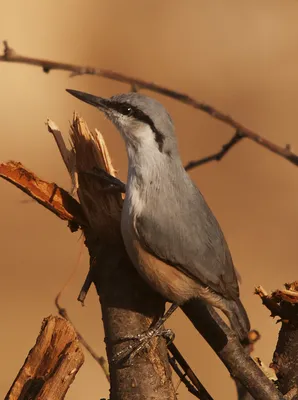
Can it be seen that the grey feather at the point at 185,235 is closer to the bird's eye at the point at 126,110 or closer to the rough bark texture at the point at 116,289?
the rough bark texture at the point at 116,289

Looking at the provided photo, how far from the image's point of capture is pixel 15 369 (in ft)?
24.9

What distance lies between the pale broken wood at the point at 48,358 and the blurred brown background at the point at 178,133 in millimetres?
3766

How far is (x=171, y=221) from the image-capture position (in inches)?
168

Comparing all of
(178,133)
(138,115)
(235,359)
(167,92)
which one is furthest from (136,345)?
(178,133)

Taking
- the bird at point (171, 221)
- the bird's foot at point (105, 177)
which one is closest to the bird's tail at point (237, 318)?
the bird at point (171, 221)

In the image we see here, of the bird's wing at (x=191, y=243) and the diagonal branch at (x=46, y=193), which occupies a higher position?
the diagonal branch at (x=46, y=193)

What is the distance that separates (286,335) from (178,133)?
7557mm

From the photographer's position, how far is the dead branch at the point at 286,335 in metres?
3.68

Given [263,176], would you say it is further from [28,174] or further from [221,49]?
[28,174]

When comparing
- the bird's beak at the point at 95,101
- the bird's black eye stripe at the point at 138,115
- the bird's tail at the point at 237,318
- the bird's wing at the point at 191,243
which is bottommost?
the bird's tail at the point at 237,318

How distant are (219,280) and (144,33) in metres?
9.29

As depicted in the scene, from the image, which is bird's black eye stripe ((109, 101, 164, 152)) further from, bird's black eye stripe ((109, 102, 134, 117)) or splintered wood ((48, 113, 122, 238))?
splintered wood ((48, 113, 122, 238))

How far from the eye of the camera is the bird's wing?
167 inches

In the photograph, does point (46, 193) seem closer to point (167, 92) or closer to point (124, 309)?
point (124, 309)
